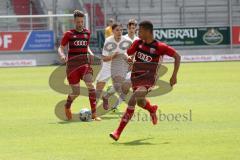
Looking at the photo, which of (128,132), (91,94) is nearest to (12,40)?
(91,94)

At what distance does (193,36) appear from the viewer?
4156 cm

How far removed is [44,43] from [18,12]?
5418 mm

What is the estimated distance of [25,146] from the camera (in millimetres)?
11102

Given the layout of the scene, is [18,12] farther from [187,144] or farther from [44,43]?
[187,144]

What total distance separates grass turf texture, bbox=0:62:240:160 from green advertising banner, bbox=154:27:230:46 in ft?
66.9

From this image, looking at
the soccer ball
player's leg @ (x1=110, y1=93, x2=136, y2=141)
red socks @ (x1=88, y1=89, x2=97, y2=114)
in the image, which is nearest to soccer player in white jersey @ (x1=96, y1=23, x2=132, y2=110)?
red socks @ (x1=88, y1=89, x2=97, y2=114)

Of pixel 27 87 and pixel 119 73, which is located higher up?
pixel 119 73

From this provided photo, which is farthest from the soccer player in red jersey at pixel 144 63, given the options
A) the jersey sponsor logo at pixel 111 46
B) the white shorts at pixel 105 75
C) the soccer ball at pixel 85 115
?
the white shorts at pixel 105 75

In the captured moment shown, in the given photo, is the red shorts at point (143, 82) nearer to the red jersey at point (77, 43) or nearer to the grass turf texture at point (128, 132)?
the grass turf texture at point (128, 132)

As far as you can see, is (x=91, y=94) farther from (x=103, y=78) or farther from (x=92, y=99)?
(x=103, y=78)

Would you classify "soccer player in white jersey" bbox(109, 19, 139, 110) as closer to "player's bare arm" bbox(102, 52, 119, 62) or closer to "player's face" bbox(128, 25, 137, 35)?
"player's face" bbox(128, 25, 137, 35)

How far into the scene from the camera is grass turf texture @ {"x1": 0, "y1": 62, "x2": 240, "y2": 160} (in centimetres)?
1025

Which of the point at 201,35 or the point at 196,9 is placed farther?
the point at 196,9

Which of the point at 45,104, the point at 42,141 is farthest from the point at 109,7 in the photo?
the point at 42,141
